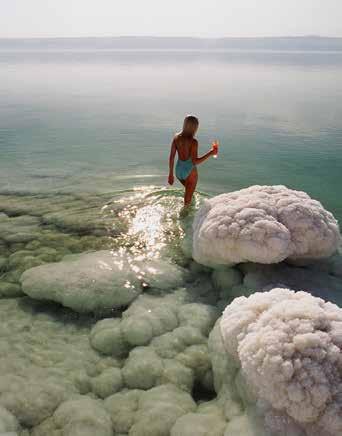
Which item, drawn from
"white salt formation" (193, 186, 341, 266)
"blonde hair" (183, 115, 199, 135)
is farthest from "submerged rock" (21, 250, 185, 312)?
"blonde hair" (183, 115, 199, 135)

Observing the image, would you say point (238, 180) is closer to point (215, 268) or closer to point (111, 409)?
point (215, 268)

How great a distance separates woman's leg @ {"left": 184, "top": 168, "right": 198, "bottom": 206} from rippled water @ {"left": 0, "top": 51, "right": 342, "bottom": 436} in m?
0.27

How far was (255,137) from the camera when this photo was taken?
11742 millimetres

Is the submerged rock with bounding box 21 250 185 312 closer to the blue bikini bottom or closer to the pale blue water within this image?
the blue bikini bottom

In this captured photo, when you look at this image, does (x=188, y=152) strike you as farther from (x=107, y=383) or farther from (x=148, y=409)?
(x=148, y=409)

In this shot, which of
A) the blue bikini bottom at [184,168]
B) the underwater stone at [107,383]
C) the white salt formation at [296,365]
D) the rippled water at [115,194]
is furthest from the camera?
the blue bikini bottom at [184,168]

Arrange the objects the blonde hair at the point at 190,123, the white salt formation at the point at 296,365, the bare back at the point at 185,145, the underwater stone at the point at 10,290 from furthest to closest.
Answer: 1. the bare back at the point at 185,145
2. the blonde hair at the point at 190,123
3. the underwater stone at the point at 10,290
4. the white salt formation at the point at 296,365

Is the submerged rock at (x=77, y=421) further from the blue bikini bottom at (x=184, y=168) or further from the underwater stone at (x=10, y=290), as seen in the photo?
the blue bikini bottom at (x=184, y=168)

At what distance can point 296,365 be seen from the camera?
2918 millimetres

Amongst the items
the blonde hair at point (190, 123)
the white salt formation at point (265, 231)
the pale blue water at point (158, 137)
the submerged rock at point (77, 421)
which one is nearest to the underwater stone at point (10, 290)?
the submerged rock at point (77, 421)

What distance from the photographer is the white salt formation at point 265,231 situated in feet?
15.0

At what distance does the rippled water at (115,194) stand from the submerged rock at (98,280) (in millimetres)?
84

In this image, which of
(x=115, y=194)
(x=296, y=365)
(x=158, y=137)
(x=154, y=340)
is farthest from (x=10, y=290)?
(x=158, y=137)

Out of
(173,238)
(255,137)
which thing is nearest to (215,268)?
(173,238)
